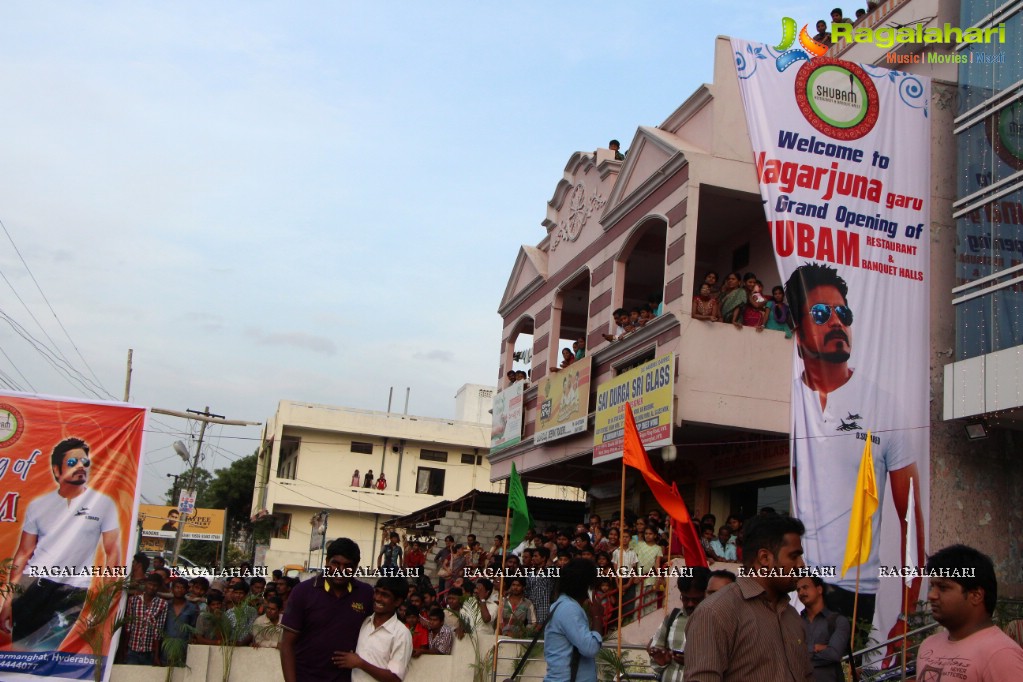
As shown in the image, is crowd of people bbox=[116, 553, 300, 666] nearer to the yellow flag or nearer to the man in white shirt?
the man in white shirt

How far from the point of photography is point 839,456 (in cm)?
1502

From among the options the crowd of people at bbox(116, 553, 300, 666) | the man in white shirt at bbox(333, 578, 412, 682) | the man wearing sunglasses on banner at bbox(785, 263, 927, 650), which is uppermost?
the man wearing sunglasses on banner at bbox(785, 263, 927, 650)

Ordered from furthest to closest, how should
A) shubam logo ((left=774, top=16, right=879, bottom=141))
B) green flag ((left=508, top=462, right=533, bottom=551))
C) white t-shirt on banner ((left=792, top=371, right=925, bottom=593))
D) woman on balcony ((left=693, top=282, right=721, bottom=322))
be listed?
woman on balcony ((left=693, top=282, right=721, bottom=322)) → shubam logo ((left=774, top=16, right=879, bottom=141)) → white t-shirt on banner ((left=792, top=371, right=925, bottom=593)) → green flag ((left=508, top=462, right=533, bottom=551))

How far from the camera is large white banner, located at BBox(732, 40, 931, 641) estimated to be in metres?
14.9

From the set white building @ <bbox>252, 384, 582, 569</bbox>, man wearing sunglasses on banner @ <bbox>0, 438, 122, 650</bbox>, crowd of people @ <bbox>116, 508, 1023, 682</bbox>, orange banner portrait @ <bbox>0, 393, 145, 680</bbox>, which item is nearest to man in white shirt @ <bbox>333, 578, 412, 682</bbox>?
crowd of people @ <bbox>116, 508, 1023, 682</bbox>

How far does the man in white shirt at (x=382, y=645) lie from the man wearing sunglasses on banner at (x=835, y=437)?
29.6 ft

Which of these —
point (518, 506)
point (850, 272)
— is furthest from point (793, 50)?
point (518, 506)

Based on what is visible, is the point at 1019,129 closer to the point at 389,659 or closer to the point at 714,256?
the point at 714,256

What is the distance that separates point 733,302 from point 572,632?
11.4m

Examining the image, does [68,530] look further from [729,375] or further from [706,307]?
[706,307]

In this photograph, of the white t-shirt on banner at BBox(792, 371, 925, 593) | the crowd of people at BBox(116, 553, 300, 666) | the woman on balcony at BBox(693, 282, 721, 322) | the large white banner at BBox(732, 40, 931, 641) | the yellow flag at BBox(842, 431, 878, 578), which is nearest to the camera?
the yellow flag at BBox(842, 431, 878, 578)

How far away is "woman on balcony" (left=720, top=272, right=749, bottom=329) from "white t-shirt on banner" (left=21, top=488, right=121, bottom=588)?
9997 millimetres

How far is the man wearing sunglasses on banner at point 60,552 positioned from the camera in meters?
10.4

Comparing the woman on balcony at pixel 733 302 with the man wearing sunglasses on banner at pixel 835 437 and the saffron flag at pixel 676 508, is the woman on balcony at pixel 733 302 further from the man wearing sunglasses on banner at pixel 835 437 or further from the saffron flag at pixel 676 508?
the saffron flag at pixel 676 508
